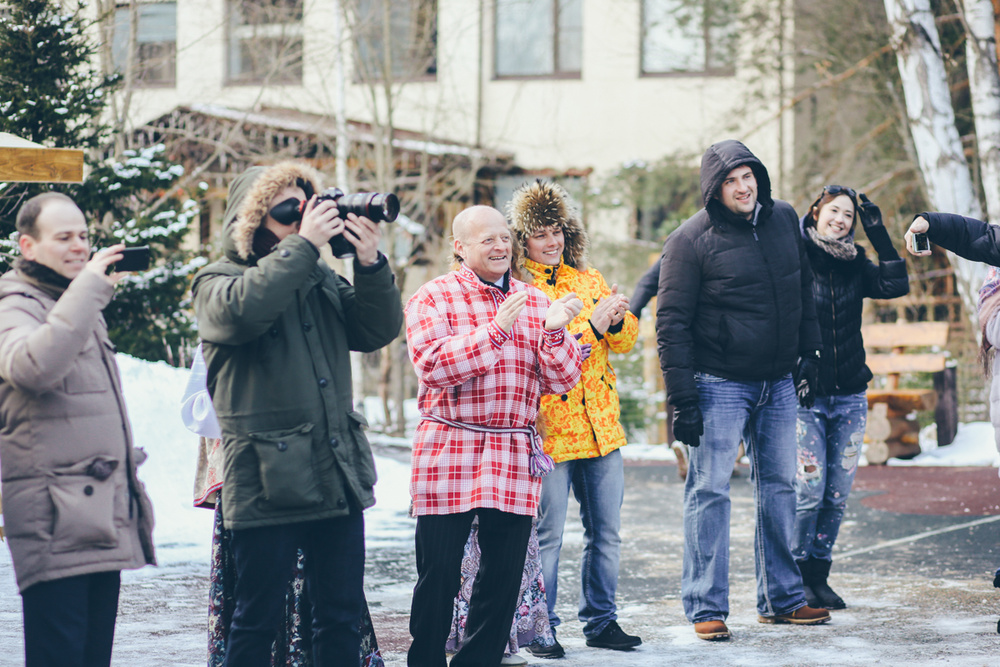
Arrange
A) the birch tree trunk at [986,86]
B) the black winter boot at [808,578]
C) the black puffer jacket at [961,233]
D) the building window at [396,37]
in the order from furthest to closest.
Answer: the building window at [396,37], the birch tree trunk at [986,86], the black winter boot at [808,578], the black puffer jacket at [961,233]

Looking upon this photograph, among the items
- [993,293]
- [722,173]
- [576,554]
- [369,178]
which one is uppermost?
[369,178]

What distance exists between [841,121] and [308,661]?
554 inches

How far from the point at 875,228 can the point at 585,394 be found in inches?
73.2

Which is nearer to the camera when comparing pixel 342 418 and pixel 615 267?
pixel 342 418

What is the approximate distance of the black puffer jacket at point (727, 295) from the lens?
202 inches

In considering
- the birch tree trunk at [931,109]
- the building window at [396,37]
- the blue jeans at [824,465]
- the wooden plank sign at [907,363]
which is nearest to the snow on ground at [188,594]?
the blue jeans at [824,465]

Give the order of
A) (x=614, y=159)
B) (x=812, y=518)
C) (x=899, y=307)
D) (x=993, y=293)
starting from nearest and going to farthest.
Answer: (x=993, y=293) < (x=812, y=518) < (x=899, y=307) < (x=614, y=159)

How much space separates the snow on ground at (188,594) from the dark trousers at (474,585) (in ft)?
1.86

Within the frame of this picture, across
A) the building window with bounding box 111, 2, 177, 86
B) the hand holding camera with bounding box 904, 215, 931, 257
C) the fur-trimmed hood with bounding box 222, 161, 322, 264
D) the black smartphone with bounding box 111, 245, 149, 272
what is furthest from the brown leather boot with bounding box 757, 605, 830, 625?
the building window with bounding box 111, 2, 177, 86

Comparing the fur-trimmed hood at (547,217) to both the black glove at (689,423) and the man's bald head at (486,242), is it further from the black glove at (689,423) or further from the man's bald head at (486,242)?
the black glove at (689,423)

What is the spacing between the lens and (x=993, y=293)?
509 centimetres

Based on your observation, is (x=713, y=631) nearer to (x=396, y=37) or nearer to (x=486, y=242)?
(x=486, y=242)

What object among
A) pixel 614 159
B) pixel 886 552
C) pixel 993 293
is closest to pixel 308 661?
pixel 993 293

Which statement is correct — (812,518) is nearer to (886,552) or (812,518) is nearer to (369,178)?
(886,552)
